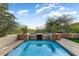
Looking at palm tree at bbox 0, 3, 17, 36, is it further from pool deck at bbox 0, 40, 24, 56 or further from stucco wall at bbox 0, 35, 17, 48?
pool deck at bbox 0, 40, 24, 56

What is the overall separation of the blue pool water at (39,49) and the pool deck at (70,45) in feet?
0.39

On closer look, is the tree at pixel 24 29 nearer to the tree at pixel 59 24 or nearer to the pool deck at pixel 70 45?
the tree at pixel 59 24

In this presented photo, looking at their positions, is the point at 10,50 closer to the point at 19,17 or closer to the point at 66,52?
the point at 19,17

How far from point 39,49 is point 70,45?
81 cm

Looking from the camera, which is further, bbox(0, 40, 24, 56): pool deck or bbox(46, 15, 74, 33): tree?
bbox(46, 15, 74, 33): tree

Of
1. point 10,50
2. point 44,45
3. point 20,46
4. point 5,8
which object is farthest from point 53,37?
point 5,8

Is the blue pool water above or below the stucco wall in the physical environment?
below

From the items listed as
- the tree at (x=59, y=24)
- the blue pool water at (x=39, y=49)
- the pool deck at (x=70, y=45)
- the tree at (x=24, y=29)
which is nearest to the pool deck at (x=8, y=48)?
the blue pool water at (x=39, y=49)

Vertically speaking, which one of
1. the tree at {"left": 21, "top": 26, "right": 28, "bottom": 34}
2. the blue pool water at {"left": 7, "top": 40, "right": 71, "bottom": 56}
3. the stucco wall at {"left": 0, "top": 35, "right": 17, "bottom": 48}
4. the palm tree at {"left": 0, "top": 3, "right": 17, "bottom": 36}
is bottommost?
the blue pool water at {"left": 7, "top": 40, "right": 71, "bottom": 56}

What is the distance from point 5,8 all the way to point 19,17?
42cm

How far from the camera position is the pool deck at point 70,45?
160 inches

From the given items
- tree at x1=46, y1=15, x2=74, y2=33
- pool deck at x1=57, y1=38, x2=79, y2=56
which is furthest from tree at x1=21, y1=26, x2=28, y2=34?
pool deck at x1=57, y1=38, x2=79, y2=56

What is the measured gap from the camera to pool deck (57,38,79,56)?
160 inches

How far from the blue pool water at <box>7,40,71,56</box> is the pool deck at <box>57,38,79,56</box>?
0.12m
